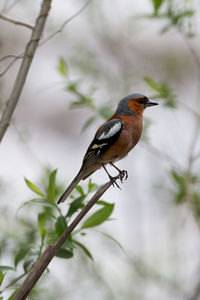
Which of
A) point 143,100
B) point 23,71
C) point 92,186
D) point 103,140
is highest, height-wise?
point 23,71

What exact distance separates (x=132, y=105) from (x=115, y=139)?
42 cm

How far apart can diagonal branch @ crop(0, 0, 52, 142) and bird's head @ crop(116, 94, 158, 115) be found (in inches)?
71.6

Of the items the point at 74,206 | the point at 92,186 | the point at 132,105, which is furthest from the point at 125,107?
the point at 74,206

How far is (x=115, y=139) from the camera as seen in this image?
407 centimetres

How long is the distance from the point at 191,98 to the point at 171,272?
415 centimetres

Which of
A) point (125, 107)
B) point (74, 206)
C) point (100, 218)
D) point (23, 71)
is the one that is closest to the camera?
point (23, 71)

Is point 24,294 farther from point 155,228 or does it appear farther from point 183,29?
point 155,228

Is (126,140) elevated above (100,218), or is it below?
below

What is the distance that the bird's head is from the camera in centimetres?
421

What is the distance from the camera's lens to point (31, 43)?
233cm

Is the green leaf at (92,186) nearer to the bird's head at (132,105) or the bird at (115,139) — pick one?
the bird at (115,139)

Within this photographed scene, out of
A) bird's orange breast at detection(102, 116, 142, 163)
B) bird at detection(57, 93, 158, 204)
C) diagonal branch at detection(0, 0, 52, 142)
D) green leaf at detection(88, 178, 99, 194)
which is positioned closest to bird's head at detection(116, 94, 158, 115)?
bird at detection(57, 93, 158, 204)

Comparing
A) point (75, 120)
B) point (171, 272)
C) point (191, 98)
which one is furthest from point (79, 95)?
point (75, 120)

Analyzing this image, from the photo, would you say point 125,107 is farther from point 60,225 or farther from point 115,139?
point 60,225
